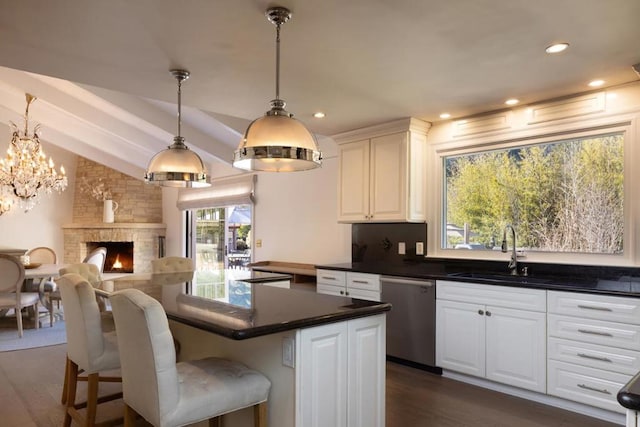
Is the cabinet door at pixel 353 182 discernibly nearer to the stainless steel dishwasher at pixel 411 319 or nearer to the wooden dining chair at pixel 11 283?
the stainless steel dishwasher at pixel 411 319

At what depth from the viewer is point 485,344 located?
3357mm

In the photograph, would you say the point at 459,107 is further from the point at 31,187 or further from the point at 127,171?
the point at 127,171

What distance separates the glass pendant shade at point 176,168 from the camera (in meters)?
3.13

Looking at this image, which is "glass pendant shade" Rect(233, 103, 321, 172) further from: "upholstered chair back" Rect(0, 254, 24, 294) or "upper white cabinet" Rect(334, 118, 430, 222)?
"upholstered chair back" Rect(0, 254, 24, 294)

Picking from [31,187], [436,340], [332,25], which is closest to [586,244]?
[436,340]

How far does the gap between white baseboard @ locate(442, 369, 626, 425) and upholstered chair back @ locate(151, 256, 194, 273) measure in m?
2.66

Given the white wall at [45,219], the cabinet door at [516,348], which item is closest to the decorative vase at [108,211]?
the white wall at [45,219]

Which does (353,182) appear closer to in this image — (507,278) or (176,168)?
(507,278)

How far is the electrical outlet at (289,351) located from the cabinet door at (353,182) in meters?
2.72

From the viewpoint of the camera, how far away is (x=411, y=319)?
384 cm

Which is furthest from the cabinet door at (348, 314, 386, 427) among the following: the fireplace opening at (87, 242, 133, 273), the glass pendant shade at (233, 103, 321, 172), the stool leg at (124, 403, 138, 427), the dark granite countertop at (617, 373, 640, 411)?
the fireplace opening at (87, 242, 133, 273)

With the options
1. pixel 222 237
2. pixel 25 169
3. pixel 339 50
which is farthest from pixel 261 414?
pixel 222 237

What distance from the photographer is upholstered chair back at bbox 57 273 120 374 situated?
2.38 m

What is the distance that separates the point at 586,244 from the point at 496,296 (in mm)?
861
